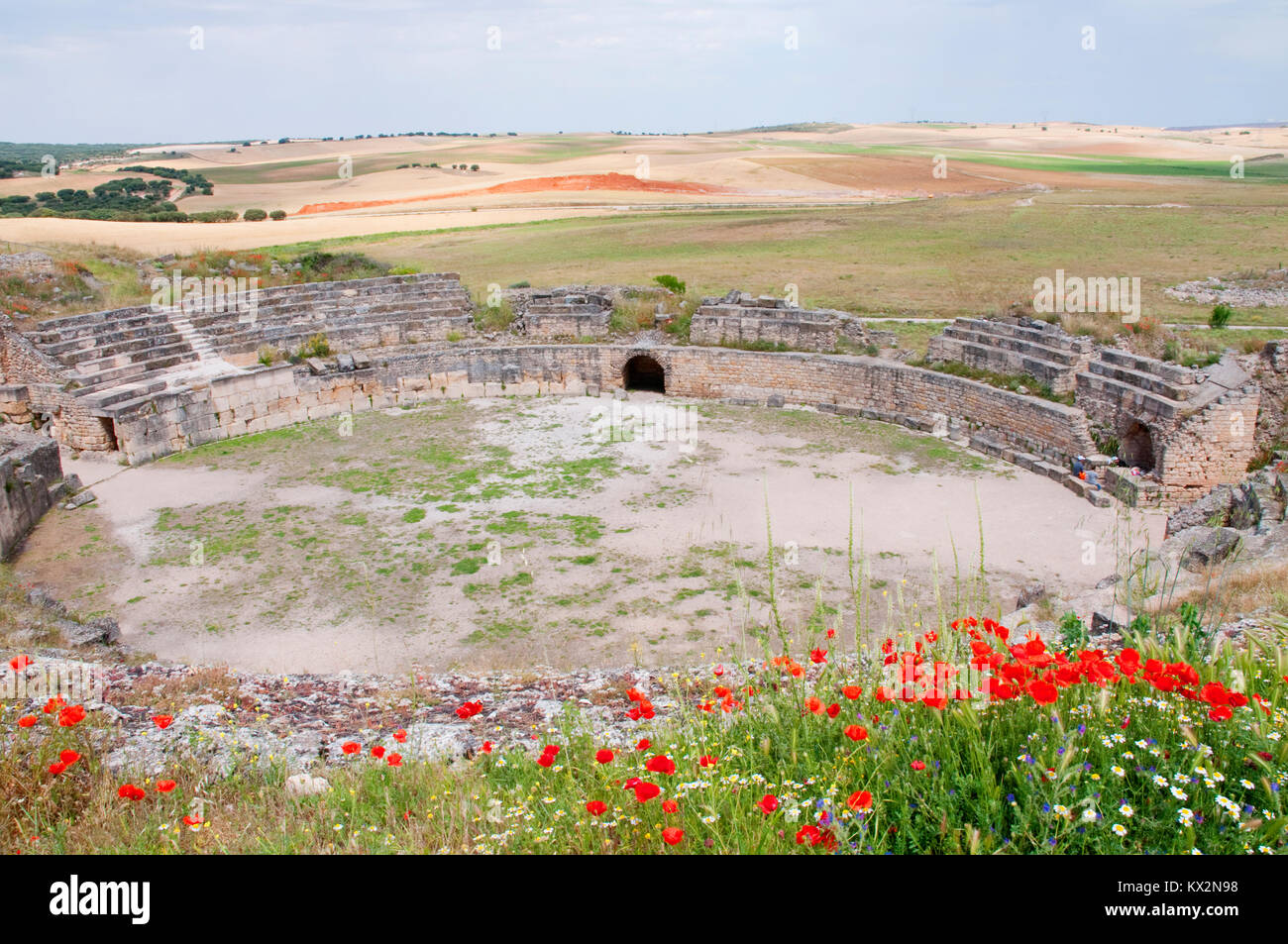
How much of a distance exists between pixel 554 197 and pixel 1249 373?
53.3 meters

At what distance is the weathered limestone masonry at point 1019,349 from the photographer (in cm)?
1906

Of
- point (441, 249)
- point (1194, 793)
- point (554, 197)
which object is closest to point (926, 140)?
point (554, 197)

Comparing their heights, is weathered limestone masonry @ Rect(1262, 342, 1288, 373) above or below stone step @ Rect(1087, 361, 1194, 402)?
above

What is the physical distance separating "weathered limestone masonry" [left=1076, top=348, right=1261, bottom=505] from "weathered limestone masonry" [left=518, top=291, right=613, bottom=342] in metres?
14.1

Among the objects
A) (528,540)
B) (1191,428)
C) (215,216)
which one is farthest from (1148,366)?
(215,216)

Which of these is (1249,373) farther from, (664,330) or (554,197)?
(554,197)

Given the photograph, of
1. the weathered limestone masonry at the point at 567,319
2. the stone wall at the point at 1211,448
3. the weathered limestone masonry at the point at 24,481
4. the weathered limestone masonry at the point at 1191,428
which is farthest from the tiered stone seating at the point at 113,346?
the stone wall at the point at 1211,448

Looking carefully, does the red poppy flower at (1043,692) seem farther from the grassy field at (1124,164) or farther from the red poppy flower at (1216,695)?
the grassy field at (1124,164)

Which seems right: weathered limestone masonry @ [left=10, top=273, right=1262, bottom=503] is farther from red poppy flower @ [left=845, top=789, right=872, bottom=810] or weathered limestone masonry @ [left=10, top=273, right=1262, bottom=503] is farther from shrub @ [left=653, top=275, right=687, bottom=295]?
red poppy flower @ [left=845, top=789, right=872, bottom=810]

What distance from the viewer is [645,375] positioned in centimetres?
2662

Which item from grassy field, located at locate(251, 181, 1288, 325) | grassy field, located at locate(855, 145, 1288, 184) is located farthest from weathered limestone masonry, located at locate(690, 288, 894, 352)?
grassy field, located at locate(855, 145, 1288, 184)

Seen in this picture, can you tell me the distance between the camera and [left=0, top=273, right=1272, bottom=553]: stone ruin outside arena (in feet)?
53.3

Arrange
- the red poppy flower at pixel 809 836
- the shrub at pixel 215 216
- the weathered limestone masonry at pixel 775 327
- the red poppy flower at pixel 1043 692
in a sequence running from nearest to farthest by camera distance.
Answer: the red poppy flower at pixel 809 836 < the red poppy flower at pixel 1043 692 < the weathered limestone masonry at pixel 775 327 < the shrub at pixel 215 216

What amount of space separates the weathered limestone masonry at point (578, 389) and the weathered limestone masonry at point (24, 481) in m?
2.07
